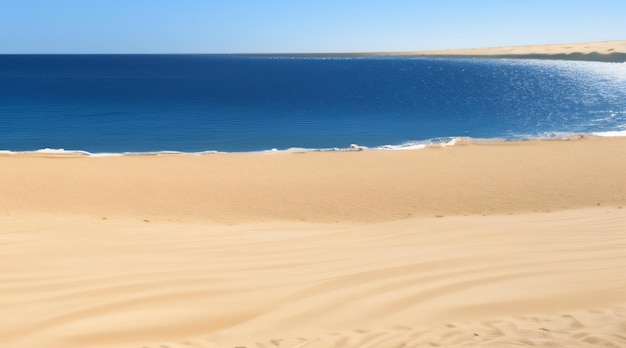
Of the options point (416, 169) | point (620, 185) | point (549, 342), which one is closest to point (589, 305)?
point (549, 342)

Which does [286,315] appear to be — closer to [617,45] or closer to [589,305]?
[589,305]

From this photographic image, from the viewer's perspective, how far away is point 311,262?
6445mm

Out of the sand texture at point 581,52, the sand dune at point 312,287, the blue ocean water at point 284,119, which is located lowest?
the sand dune at point 312,287

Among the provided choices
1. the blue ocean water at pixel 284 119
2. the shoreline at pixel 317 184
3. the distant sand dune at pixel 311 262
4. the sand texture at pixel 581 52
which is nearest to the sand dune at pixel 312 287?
the distant sand dune at pixel 311 262

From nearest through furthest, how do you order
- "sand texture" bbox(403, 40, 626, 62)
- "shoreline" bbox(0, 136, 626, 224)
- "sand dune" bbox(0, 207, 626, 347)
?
"sand dune" bbox(0, 207, 626, 347), "shoreline" bbox(0, 136, 626, 224), "sand texture" bbox(403, 40, 626, 62)

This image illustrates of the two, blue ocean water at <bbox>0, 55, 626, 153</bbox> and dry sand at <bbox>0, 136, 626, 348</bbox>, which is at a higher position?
blue ocean water at <bbox>0, 55, 626, 153</bbox>

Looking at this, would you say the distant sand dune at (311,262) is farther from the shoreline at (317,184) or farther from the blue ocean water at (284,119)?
the blue ocean water at (284,119)

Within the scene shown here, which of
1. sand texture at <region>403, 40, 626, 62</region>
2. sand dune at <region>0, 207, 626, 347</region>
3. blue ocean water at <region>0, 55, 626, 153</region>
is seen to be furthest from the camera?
sand texture at <region>403, 40, 626, 62</region>

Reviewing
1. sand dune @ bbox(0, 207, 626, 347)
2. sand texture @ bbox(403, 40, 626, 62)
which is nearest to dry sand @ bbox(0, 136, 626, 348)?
sand dune @ bbox(0, 207, 626, 347)

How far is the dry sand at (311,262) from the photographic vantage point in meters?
4.65

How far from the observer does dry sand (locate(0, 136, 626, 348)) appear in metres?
4.65

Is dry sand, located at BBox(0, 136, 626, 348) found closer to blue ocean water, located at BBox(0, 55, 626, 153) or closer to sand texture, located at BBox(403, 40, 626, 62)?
blue ocean water, located at BBox(0, 55, 626, 153)

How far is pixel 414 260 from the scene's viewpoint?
6.46 metres

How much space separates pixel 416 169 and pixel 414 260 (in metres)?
8.01
